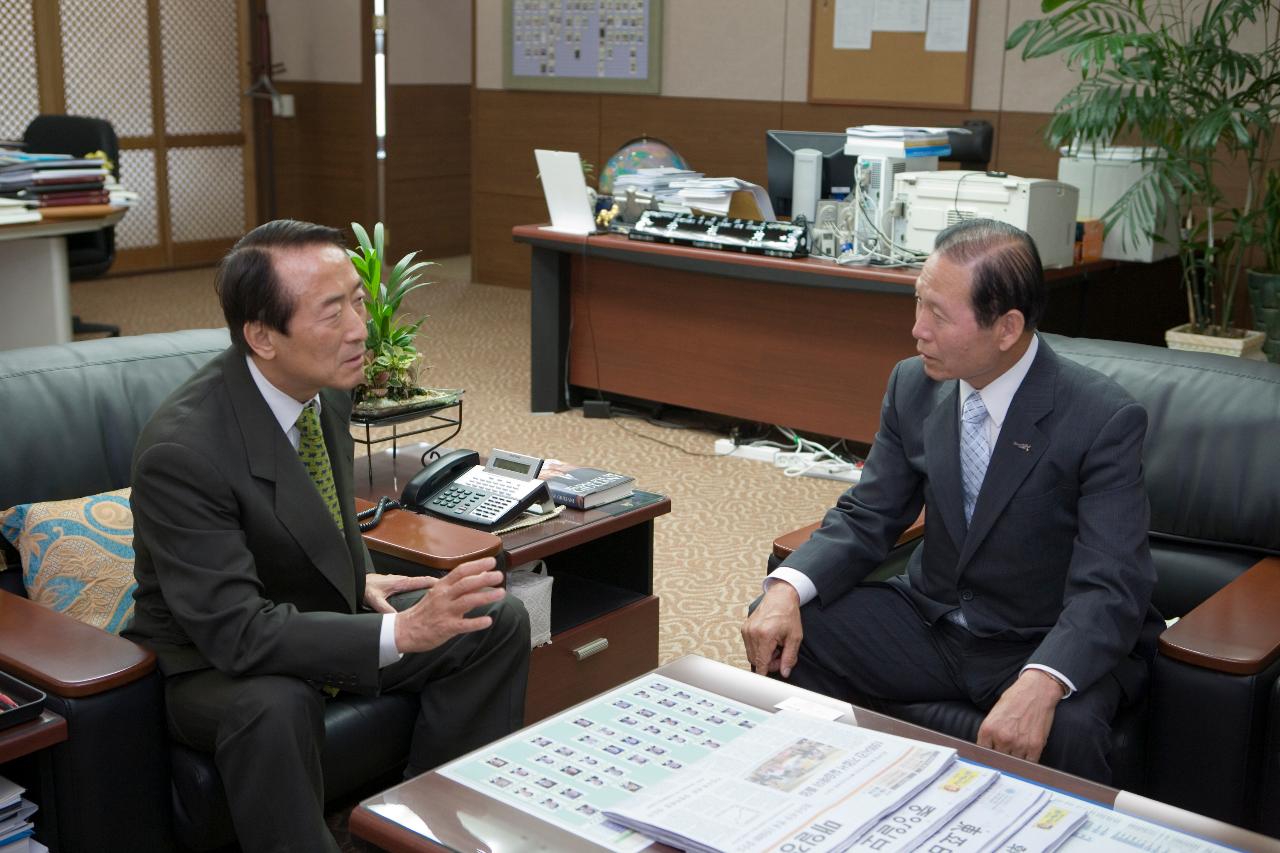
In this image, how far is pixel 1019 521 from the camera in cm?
224

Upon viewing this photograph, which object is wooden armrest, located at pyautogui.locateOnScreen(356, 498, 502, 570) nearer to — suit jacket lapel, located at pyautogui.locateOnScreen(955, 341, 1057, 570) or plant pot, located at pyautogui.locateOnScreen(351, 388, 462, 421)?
plant pot, located at pyautogui.locateOnScreen(351, 388, 462, 421)

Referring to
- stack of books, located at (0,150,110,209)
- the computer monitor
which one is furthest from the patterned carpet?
stack of books, located at (0,150,110,209)

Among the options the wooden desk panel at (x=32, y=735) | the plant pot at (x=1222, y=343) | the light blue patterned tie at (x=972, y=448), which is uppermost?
the light blue patterned tie at (x=972, y=448)

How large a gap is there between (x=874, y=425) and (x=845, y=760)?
3.31m

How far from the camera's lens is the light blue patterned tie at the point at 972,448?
2.31 meters

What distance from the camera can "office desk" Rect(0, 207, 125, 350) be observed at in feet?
16.9

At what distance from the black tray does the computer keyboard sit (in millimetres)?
3396

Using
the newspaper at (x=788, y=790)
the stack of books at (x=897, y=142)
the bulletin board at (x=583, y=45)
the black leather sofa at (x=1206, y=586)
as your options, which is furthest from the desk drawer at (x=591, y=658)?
the bulletin board at (x=583, y=45)

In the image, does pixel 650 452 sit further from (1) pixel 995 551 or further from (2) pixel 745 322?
(1) pixel 995 551

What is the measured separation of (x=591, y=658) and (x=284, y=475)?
94cm

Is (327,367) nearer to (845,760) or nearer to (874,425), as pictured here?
(845,760)

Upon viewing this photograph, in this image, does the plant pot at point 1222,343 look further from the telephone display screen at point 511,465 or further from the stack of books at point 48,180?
the stack of books at point 48,180

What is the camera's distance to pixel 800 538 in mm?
2525

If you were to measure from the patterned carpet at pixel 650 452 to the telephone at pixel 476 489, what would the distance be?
0.67 m
